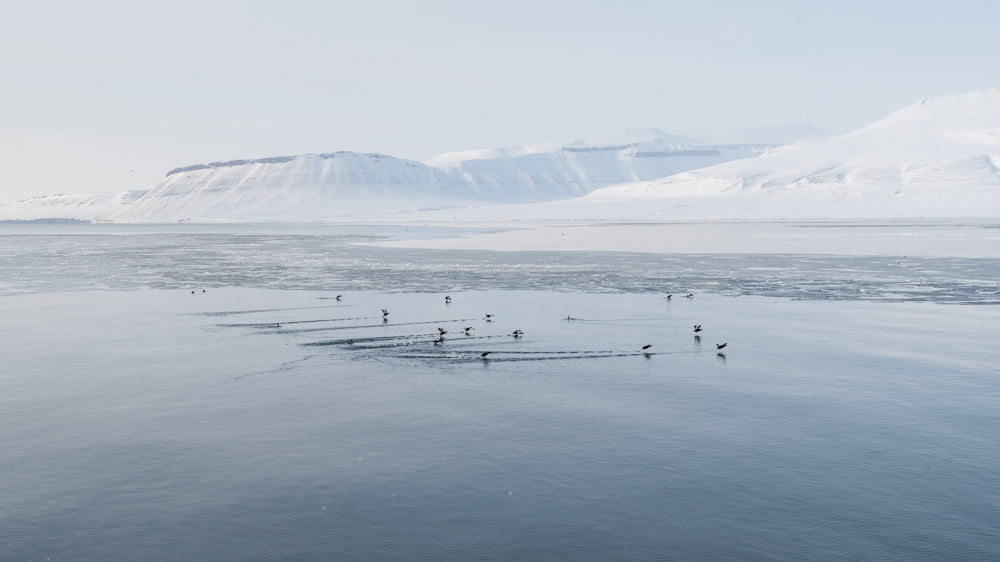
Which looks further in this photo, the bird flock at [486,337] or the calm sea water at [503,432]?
the bird flock at [486,337]

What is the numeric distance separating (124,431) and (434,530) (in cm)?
883

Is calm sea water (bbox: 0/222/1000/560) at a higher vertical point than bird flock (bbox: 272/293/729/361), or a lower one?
lower

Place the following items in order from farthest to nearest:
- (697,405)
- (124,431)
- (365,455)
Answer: (697,405), (124,431), (365,455)

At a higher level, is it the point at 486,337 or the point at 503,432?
the point at 486,337

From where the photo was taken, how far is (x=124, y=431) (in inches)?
714

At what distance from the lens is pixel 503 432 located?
1819 centimetres

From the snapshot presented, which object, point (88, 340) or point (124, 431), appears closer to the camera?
point (124, 431)

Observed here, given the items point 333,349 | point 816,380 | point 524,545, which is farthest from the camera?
point 333,349

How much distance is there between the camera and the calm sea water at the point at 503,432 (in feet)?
42.3

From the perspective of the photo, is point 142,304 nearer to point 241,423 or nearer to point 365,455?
point 241,423

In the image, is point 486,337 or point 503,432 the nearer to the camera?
point 503,432

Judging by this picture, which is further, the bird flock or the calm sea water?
the bird flock

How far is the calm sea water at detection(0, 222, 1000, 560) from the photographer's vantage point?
12906 mm

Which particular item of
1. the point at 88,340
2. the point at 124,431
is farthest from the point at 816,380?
the point at 88,340
